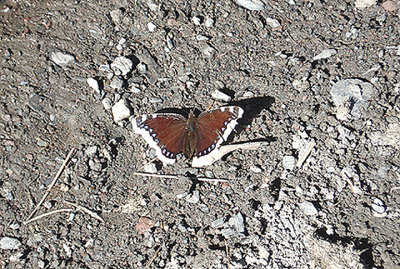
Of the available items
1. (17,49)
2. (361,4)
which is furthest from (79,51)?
(361,4)

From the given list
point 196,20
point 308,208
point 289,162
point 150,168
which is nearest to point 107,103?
point 150,168

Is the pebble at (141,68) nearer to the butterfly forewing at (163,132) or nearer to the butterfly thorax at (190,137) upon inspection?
the butterfly forewing at (163,132)

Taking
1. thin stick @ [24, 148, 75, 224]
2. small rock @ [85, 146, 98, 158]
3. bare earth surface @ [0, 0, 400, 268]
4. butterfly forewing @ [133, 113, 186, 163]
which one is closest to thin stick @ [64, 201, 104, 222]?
bare earth surface @ [0, 0, 400, 268]

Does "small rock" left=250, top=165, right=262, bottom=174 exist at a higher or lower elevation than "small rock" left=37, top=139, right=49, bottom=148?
higher

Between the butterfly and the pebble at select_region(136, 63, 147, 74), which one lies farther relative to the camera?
the pebble at select_region(136, 63, 147, 74)

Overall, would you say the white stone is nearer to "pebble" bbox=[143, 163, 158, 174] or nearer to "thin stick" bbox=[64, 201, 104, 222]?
"pebble" bbox=[143, 163, 158, 174]

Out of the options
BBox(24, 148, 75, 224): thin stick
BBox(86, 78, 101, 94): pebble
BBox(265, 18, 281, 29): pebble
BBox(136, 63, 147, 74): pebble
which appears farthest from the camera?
BBox(265, 18, 281, 29): pebble

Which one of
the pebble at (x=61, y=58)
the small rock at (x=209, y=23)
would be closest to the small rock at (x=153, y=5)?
the small rock at (x=209, y=23)
